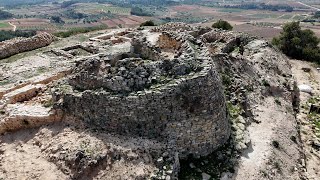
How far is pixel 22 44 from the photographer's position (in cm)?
2536

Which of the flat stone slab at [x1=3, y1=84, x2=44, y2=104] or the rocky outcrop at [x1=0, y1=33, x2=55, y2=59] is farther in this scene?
the rocky outcrop at [x1=0, y1=33, x2=55, y2=59]

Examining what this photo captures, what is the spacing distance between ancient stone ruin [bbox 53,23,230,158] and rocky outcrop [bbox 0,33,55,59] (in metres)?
11.4

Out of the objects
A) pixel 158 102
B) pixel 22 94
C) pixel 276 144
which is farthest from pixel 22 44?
pixel 276 144

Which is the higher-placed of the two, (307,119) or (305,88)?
(305,88)

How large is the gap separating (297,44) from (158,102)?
25022 millimetres

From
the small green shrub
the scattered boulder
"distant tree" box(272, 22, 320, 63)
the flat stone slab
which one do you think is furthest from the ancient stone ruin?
"distant tree" box(272, 22, 320, 63)

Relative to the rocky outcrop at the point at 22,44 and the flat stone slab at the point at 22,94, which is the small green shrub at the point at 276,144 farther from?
the rocky outcrop at the point at 22,44

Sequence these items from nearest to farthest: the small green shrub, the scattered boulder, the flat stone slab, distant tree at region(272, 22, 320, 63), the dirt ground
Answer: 1. the flat stone slab
2. the small green shrub
3. the dirt ground
4. the scattered boulder
5. distant tree at region(272, 22, 320, 63)

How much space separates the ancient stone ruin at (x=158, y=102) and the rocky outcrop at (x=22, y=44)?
11.4m

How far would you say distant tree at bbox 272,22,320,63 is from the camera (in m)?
33.6

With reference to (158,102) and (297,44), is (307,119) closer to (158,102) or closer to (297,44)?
(158,102)

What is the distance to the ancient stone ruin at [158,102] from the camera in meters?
13.3

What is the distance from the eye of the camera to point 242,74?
22.1m

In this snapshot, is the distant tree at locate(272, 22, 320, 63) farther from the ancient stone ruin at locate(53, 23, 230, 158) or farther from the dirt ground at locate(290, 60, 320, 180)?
the ancient stone ruin at locate(53, 23, 230, 158)
